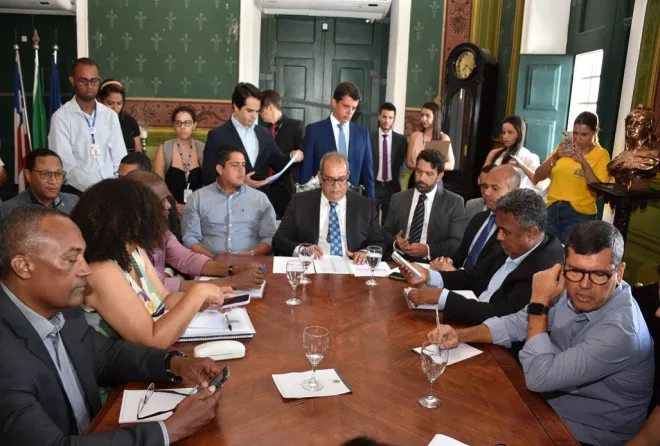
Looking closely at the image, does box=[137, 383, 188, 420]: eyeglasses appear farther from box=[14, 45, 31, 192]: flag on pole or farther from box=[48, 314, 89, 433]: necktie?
box=[14, 45, 31, 192]: flag on pole

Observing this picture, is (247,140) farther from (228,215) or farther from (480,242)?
(480,242)

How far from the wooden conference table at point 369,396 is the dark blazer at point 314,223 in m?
1.26

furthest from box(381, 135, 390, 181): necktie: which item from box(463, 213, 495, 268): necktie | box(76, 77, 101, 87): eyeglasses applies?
box(76, 77, 101, 87): eyeglasses

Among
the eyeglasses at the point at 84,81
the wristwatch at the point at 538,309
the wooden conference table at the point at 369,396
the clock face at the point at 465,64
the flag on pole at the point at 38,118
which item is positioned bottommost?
the wooden conference table at the point at 369,396

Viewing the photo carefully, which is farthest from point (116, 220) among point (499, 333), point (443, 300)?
point (499, 333)

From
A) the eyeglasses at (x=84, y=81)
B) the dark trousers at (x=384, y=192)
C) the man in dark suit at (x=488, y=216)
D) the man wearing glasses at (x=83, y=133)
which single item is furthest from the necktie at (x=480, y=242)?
the eyeglasses at (x=84, y=81)

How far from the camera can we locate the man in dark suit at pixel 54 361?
4.43ft

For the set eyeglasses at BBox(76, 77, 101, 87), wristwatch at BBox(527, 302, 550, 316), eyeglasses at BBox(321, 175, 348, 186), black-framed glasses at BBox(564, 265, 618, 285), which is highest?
eyeglasses at BBox(76, 77, 101, 87)

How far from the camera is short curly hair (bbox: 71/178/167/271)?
192 centimetres

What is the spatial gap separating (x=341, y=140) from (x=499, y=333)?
2.90m

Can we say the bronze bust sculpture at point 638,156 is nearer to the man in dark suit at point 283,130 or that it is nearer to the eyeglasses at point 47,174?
the man in dark suit at point 283,130

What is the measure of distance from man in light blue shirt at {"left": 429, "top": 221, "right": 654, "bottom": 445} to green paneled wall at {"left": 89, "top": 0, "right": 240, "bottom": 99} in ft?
19.8

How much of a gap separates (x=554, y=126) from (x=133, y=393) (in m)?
5.31

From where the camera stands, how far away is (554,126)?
5.85 metres
